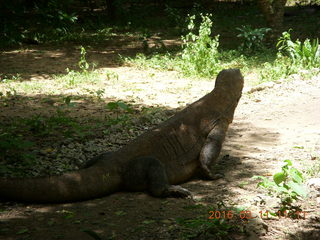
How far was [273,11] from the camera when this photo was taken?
39.5 feet

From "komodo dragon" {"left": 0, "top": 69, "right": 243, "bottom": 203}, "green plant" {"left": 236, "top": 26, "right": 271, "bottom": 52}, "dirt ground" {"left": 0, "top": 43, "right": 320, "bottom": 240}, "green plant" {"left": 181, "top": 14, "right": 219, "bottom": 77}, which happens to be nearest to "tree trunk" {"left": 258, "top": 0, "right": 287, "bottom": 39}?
"green plant" {"left": 236, "top": 26, "right": 271, "bottom": 52}

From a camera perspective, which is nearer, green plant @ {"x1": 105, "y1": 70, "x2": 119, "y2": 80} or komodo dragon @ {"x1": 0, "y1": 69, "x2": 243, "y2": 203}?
komodo dragon @ {"x1": 0, "y1": 69, "x2": 243, "y2": 203}

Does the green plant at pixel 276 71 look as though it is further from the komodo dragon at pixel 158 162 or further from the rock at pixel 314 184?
the rock at pixel 314 184

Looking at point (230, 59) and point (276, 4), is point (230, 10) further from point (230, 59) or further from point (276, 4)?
point (230, 59)

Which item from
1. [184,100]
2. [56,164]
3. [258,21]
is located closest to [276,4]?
[258,21]

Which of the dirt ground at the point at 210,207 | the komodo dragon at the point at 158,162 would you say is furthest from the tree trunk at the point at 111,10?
the komodo dragon at the point at 158,162

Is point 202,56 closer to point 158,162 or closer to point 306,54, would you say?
point 306,54

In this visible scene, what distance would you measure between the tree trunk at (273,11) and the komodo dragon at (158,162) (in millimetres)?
7138

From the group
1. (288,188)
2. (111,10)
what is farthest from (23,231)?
(111,10)
